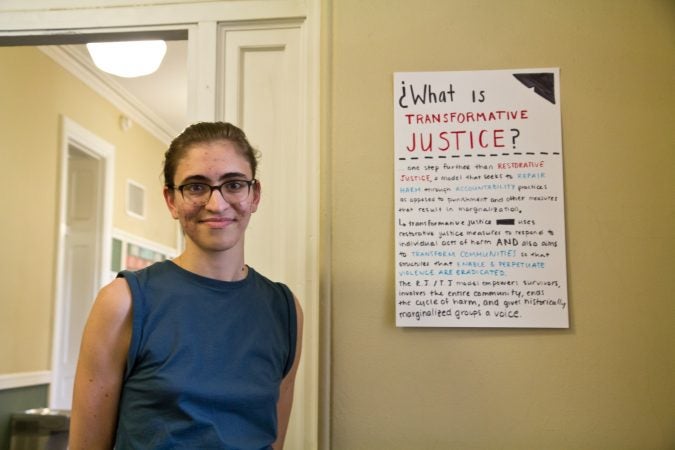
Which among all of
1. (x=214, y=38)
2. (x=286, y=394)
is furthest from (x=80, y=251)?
(x=286, y=394)

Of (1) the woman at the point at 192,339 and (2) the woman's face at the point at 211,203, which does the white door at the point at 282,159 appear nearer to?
(1) the woman at the point at 192,339

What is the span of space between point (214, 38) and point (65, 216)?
3147mm

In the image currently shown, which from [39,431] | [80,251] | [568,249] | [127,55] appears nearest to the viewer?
[568,249]

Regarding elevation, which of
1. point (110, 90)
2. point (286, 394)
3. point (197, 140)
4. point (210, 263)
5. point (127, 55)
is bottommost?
point (286, 394)

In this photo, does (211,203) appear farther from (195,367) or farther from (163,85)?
(163,85)

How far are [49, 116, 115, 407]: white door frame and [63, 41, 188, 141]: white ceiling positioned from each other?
16.5 inches

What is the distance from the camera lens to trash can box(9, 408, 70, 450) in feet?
11.0

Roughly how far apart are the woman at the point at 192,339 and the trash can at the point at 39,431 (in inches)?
95.9

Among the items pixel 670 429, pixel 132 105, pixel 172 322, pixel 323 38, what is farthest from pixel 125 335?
pixel 132 105

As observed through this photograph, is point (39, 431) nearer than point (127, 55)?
No

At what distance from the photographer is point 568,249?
5.44 ft

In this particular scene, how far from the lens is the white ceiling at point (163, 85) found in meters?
4.17

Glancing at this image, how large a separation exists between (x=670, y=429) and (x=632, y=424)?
8 centimetres

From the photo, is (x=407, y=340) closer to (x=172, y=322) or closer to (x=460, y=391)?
(x=460, y=391)
